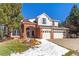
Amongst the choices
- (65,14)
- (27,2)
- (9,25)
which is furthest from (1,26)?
(65,14)

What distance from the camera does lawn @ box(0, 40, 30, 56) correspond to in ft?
22.4

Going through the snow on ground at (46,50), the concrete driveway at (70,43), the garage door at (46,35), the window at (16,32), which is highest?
the window at (16,32)

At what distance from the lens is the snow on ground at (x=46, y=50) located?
6.82 m

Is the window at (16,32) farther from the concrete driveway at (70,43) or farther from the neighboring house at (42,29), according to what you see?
the concrete driveway at (70,43)

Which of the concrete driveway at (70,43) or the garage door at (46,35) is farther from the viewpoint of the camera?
the garage door at (46,35)

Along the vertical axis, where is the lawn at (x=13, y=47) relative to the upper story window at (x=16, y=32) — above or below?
below

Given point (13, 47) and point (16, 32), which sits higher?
point (16, 32)

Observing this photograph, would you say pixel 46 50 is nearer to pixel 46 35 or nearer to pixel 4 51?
pixel 46 35

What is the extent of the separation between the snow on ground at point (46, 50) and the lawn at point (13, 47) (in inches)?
2.6

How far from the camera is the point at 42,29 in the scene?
23.0ft

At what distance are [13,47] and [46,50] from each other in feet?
1.72

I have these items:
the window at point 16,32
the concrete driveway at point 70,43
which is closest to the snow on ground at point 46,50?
the concrete driveway at point 70,43

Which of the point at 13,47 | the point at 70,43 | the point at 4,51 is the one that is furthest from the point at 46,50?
the point at 4,51

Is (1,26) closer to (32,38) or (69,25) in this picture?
(32,38)
